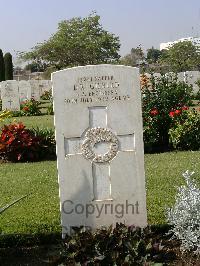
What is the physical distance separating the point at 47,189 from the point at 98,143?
112 inches

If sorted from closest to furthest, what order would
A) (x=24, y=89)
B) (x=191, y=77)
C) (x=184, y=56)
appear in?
Result: (x=24, y=89) → (x=191, y=77) → (x=184, y=56)

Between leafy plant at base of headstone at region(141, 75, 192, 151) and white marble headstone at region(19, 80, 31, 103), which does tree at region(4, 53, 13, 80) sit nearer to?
white marble headstone at region(19, 80, 31, 103)

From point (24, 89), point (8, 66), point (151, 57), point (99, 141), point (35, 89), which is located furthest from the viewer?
point (8, 66)

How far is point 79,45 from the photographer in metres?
53.7

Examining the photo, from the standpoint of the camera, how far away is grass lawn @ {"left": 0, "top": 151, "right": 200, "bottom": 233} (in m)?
5.39

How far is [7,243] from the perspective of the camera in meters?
4.89

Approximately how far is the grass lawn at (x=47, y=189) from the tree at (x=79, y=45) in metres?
43.4

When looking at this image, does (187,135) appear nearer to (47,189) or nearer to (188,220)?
(47,189)

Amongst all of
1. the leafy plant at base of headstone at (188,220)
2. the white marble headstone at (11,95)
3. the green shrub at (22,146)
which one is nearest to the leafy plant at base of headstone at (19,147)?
the green shrub at (22,146)

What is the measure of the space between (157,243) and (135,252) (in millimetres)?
251

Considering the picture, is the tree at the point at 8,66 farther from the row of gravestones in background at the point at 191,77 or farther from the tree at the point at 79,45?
the row of gravestones in background at the point at 191,77

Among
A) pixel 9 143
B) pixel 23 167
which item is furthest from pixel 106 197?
pixel 9 143

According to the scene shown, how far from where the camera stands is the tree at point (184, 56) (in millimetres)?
46125

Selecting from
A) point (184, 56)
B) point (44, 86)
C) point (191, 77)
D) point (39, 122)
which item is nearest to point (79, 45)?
point (184, 56)
